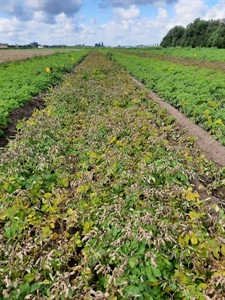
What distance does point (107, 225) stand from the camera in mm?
2719

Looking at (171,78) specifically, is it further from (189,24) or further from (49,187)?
(189,24)

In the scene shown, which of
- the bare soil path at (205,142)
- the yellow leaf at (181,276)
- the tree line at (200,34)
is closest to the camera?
the yellow leaf at (181,276)

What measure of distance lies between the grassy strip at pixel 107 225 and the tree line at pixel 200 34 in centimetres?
5096

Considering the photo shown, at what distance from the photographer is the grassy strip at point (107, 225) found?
227cm

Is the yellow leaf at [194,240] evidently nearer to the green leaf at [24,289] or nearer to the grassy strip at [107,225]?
the grassy strip at [107,225]

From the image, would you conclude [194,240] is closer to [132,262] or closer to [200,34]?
[132,262]

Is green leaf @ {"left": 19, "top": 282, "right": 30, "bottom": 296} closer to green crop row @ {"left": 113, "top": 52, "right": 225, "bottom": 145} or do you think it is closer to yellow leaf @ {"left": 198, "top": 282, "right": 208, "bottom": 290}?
yellow leaf @ {"left": 198, "top": 282, "right": 208, "bottom": 290}

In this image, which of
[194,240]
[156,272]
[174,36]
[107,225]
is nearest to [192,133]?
[194,240]

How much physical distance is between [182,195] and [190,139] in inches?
136

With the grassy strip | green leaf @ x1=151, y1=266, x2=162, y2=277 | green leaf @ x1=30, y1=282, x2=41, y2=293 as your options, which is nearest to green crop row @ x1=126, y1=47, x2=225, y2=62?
the grassy strip

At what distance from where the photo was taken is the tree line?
163 ft

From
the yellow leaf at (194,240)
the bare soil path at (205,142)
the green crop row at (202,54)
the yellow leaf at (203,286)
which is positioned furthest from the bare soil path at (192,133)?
the green crop row at (202,54)

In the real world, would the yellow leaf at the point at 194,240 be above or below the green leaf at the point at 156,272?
Answer: below

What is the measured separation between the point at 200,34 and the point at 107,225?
63.8m
